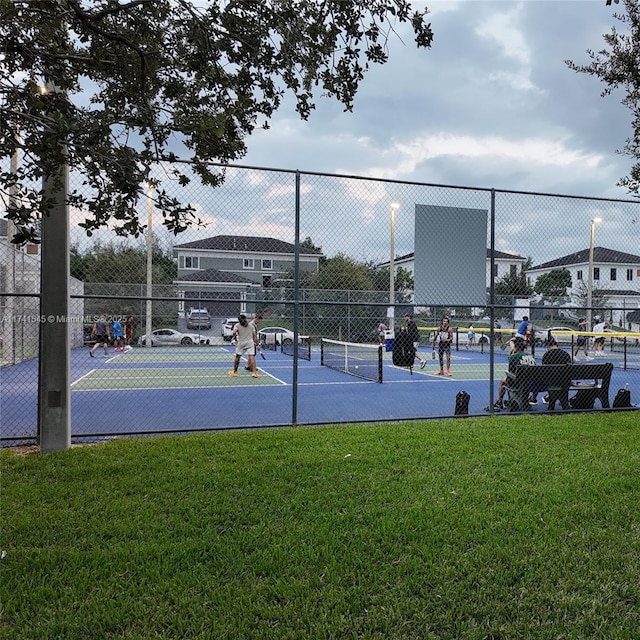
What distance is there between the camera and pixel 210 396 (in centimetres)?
1094

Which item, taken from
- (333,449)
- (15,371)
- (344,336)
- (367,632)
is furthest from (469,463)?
(15,371)

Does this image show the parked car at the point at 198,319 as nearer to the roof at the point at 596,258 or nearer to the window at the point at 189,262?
the window at the point at 189,262

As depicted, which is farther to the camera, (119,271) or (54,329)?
(119,271)

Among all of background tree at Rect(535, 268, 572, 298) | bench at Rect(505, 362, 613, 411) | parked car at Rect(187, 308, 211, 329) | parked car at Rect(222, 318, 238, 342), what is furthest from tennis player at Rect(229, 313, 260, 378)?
background tree at Rect(535, 268, 572, 298)

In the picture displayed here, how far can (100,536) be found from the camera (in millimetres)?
3439

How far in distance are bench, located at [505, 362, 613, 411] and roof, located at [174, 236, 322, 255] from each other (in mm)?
4289

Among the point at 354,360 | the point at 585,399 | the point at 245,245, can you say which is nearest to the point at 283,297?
the point at 245,245

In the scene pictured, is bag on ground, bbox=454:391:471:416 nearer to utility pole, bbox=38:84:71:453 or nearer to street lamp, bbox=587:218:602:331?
street lamp, bbox=587:218:602:331

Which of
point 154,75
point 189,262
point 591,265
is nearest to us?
point 154,75

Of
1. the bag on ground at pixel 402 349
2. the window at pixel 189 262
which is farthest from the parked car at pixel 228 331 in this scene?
the window at pixel 189 262

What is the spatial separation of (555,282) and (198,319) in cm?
672

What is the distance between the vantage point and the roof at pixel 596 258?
8360mm

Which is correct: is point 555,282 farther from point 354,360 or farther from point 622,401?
point 354,360

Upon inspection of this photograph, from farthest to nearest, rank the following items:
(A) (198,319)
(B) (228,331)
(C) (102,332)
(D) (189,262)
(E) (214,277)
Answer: (B) (228,331) → (A) (198,319) → (C) (102,332) → (E) (214,277) → (D) (189,262)
